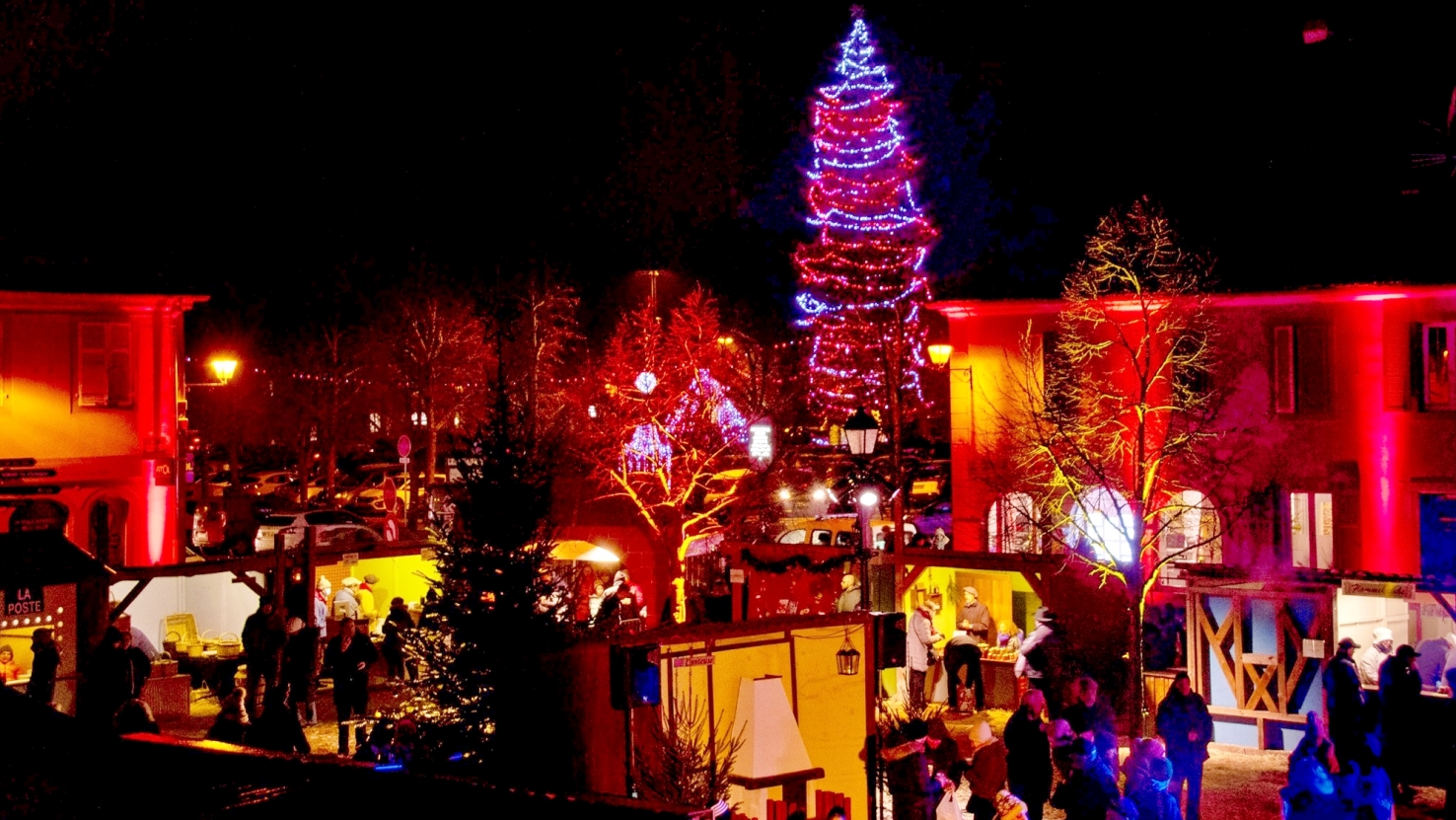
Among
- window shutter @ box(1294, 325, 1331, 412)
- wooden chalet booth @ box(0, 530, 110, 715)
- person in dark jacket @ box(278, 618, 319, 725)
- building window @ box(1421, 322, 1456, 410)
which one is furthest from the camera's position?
window shutter @ box(1294, 325, 1331, 412)

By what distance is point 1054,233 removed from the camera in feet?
98.1

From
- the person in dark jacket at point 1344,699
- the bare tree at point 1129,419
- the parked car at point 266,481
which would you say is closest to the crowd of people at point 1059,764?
the person in dark jacket at point 1344,699

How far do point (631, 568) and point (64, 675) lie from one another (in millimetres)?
11164

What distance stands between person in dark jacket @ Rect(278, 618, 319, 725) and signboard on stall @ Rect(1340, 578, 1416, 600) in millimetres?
12996

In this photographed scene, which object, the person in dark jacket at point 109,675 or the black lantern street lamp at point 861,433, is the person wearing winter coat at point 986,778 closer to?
the black lantern street lamp at point 861,433

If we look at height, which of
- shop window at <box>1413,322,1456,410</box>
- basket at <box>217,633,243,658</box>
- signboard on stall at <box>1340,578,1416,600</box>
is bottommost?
basket at <box>217,633,243,658</box>

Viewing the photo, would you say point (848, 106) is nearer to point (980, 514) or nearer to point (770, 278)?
point (980, 514)

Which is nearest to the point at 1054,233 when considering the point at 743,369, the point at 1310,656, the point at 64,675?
the point at 743,369

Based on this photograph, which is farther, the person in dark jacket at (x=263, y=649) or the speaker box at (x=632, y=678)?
the person in dark jacket at (x=263, y=649)

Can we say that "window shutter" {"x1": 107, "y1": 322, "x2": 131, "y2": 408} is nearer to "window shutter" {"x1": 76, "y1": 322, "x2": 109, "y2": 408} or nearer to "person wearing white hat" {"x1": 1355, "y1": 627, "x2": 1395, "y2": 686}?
"window shutter" {"x1": 76, "y1": 322, "x2": 109, "y2": 408}

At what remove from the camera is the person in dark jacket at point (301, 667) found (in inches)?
679

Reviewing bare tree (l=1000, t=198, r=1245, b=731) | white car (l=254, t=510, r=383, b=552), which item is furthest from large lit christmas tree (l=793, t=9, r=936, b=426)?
white car (l=254, t=510, r=383, b=552)

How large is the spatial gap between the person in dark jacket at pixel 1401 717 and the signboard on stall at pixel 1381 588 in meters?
2.03

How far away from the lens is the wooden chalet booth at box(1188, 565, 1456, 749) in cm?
1495
